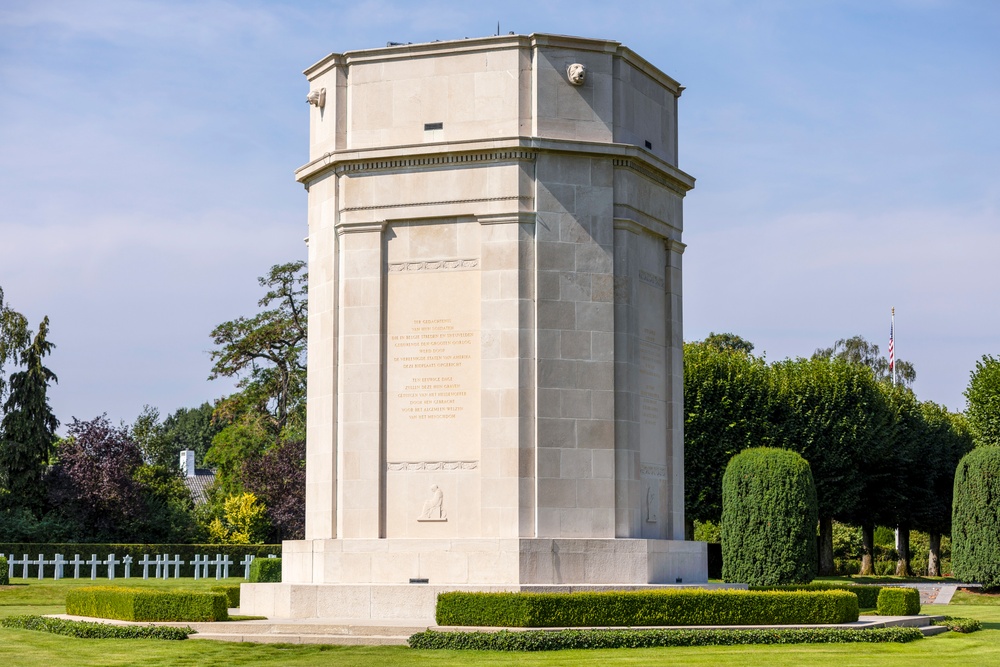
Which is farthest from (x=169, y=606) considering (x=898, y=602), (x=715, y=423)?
(x=715, y=423)

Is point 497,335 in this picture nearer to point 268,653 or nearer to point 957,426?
point 268,653

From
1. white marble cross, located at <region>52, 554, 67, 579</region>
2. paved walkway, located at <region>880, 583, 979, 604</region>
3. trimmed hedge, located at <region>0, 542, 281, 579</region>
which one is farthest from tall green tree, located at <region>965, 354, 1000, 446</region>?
white marble cross, located at <region>52, 554, 67, 579</region>

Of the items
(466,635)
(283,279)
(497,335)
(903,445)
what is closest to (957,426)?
(903,445)

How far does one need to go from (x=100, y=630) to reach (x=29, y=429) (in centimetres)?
4137

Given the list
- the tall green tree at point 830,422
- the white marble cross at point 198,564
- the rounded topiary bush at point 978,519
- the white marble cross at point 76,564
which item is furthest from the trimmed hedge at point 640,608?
the tall green tree at point 830,422

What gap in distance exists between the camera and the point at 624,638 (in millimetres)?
22859

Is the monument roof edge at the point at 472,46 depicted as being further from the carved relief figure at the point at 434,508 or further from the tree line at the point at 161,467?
the tree line at the point at 161,467

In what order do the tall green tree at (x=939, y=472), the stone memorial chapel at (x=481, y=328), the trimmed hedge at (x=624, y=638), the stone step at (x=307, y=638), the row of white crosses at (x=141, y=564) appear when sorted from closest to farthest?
1. the trimmed hedge at (x=624, y=638)
2. the stone step at (x=307, y=638)
3. the stone memorial chapel at (x=481, y=328)
4. the row of white crosses at (x=141, y=564)
5. the tall green tree at (x=939, y=472)

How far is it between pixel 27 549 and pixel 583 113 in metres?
33.8

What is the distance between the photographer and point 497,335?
2788cm

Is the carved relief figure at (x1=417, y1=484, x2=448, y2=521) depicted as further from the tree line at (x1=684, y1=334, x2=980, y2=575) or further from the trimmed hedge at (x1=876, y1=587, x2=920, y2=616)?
the tree line at (x1=684, y1=334, x2=980, y2=575)

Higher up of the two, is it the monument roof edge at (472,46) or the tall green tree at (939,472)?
the monument roof edge at (472,46)

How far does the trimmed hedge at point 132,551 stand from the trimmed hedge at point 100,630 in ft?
80.3

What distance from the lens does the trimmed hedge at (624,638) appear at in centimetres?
2220
